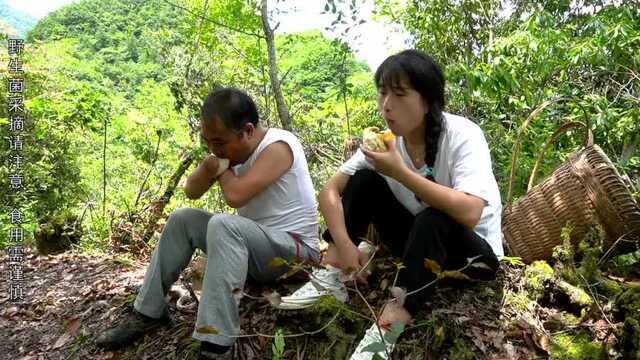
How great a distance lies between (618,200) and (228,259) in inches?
66.9

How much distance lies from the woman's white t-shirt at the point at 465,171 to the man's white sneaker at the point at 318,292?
452 mm

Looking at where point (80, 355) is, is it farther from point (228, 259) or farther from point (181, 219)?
point (228, 259)

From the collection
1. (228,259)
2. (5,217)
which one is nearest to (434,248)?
(228,259)

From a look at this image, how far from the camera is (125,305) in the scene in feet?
10.1

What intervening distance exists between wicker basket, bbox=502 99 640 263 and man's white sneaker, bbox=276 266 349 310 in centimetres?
100

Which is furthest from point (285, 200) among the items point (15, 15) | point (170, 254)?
point (15, 15)

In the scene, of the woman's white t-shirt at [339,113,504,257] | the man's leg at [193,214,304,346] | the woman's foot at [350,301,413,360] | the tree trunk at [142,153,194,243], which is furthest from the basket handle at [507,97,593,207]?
the tree trunk at [142,153,194,243]

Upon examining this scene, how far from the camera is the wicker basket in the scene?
2.41 metres

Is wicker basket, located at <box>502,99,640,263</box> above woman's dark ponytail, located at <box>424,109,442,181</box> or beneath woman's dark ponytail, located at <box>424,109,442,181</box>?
beneath

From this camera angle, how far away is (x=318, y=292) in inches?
94.5

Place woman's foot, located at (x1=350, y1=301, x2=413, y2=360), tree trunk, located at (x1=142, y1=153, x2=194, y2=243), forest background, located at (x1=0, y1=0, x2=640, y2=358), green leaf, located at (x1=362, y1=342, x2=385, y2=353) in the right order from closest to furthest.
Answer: green leaf, located at (x1=362, y1=342, x2=385, y2=353), woman's foot, located at (x1=350, y1=301, x2=413, y2=360), forest background, located at (x1=0, y1=0, x2=640, y2=358), tree trunk, located at (x1=142, y1=153, x2=194, y2=243)

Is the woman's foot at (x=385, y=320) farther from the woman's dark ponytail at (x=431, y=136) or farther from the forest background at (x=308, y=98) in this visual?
the forest background at (x=308, y=98)

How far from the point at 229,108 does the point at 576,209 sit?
165cm

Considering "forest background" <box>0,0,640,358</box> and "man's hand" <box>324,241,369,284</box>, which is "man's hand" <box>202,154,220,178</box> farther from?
"forest background" <box>0,0,640,358</box>
